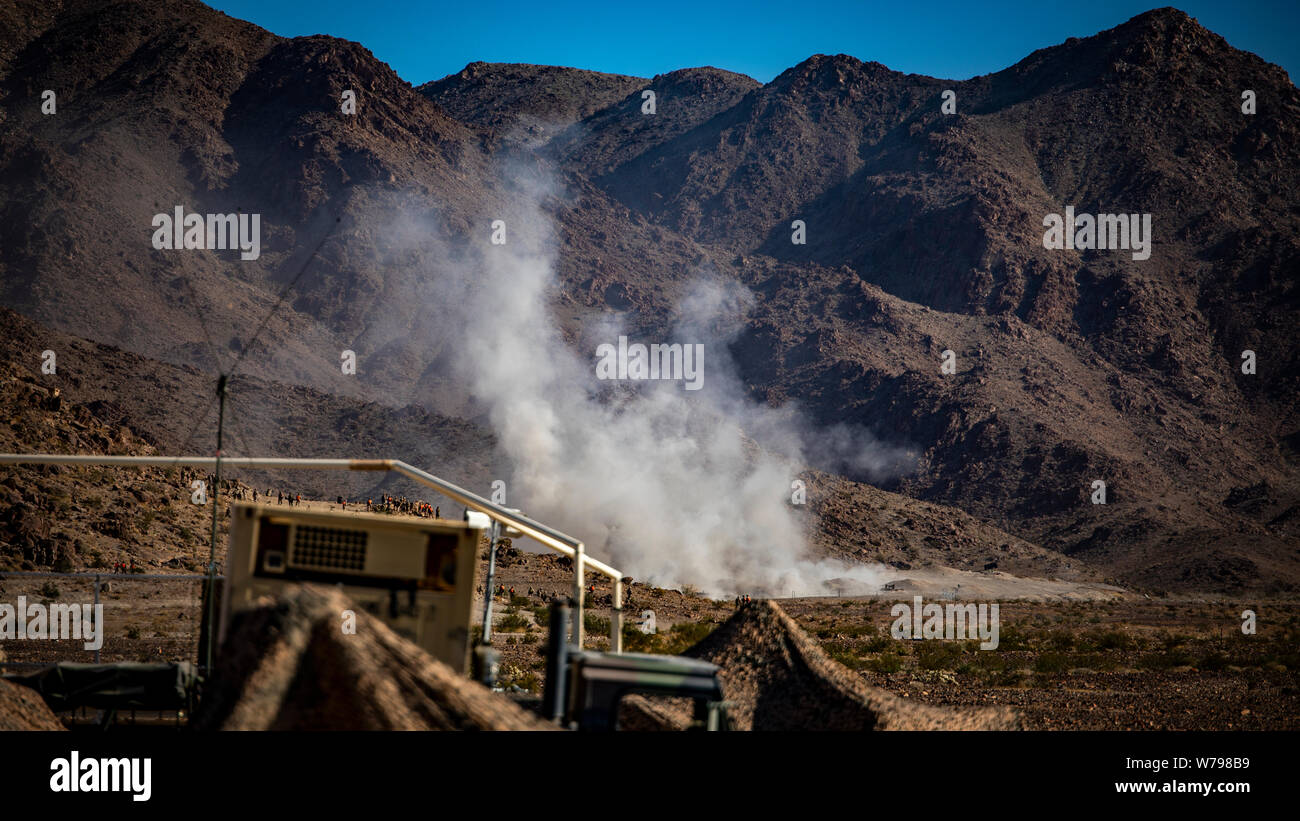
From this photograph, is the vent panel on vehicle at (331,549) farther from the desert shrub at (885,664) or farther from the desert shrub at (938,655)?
the desert shrub at (938,655)

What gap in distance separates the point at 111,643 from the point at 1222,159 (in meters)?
165

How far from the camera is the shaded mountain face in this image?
381 feet

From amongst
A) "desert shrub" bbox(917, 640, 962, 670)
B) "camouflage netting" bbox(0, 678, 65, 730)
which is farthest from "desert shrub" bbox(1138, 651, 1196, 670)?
"camouflage netting" bbox(0, 678, 65, 730)

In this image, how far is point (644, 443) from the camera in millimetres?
109125

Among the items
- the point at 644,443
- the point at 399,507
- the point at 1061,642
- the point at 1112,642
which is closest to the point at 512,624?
the point at 1061,642

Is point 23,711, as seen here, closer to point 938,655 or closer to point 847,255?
point 938,655

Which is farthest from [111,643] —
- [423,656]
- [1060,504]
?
[1060,504]

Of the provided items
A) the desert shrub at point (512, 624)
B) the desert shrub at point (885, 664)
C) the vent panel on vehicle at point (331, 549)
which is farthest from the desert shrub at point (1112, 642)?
the vent panel on vehicle at point (331, 549)

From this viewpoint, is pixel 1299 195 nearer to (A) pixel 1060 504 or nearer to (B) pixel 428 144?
(A) pixel 1060 504

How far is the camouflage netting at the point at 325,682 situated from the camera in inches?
257

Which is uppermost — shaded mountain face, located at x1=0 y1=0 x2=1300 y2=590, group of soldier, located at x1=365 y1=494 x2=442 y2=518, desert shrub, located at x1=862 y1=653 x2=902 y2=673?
shaded mountain face, located at x1=0 y1=0 x2=1300 y2=590

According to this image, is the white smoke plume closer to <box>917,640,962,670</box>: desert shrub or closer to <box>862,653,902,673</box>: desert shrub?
<box>917,640,962,670</box>: desert shrub

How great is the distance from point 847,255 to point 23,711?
533 ft

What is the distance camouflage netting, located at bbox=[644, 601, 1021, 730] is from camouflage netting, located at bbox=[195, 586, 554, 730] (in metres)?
4.71
